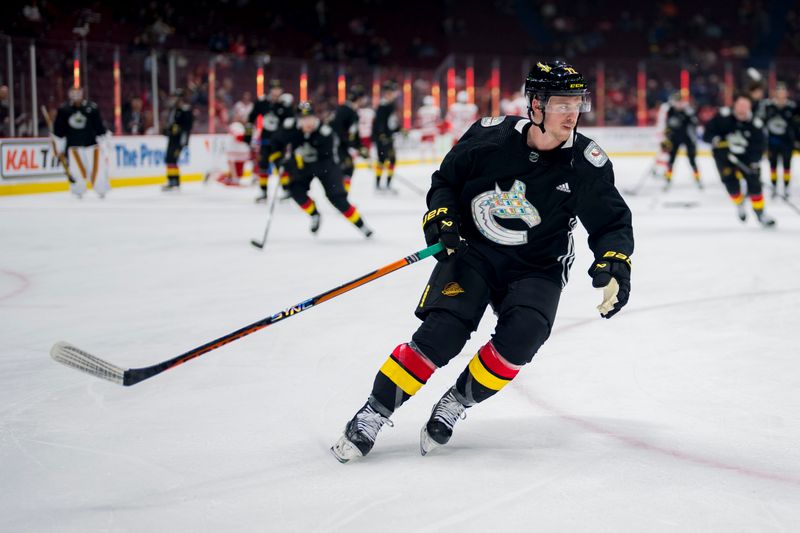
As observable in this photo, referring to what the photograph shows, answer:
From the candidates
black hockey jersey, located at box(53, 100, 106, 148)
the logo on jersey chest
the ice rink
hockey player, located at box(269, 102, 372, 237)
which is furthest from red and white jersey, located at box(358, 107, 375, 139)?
the logo on jersey chest

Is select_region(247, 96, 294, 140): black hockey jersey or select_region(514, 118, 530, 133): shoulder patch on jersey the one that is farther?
select_region(247, 96, 294, 140): black hockey jersey

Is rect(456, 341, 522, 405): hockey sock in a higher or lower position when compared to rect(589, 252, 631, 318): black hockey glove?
lower

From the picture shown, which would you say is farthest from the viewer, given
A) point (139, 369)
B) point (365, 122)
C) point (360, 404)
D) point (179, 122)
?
point (365, 122)

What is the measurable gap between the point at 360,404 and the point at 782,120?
911cm

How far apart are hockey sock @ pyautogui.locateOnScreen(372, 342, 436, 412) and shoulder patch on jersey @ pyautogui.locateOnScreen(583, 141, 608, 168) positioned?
2.20 feet

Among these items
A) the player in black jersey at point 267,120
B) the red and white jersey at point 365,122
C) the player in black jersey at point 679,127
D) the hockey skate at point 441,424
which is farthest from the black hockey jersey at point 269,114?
the hockey skate at point 441,424

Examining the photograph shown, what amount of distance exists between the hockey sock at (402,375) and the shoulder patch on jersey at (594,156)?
2.20ft

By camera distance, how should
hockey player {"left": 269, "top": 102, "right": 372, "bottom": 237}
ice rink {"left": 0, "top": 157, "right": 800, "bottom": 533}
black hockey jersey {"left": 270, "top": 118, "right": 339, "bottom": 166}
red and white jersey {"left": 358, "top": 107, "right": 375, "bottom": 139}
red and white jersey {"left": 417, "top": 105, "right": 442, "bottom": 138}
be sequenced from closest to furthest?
ice rink {"left": 0, "top": 157, "right": 800, "bottom": 533} < hockey player {"left": 269, "top": 102, "right": 372, "bottom": 237} < black hockey jersey {"left": 270, "top": 118, "right": 339, "bottom": 166} < red and white jersey {"left": 358, "top": 107, "right": 375, "bottom": 139} < red and white jersey {"left": 417, "top": 105, "right": 442, "bottom": 138}

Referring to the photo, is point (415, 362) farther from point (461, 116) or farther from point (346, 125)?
point (461, 116)

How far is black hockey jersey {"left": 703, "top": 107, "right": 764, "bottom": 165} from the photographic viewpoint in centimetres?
850

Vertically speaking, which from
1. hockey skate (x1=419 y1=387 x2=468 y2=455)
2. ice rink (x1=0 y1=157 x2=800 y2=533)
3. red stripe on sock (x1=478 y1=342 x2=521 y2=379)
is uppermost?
red stripe on sock (x1=478 y1=342 x2=521 y2=379)

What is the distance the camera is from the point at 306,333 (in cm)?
429

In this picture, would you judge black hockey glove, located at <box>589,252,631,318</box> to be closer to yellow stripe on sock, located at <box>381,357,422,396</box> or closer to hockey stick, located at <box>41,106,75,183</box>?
yellow stripe on sock, located at <box>381,357,422,396</box>

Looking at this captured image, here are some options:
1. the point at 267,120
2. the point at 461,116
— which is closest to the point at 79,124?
the point at 267,120
